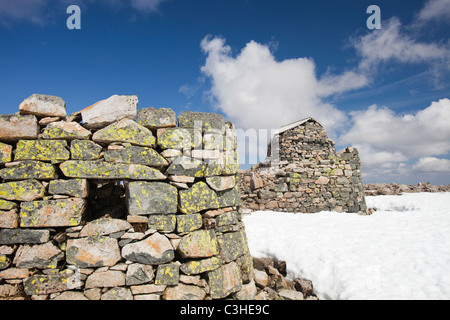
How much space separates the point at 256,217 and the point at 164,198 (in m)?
7.57

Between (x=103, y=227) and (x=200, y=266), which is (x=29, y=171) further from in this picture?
(x=200, y=266)

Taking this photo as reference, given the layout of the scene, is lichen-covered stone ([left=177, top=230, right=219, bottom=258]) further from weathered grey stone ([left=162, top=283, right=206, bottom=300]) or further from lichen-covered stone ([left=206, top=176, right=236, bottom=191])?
lichen-covered stone ([left=206, top=176, right=236, bottom=191])

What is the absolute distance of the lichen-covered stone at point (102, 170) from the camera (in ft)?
12.3

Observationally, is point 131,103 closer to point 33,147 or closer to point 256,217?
point 33,147

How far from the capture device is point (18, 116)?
A: 3.76 meters

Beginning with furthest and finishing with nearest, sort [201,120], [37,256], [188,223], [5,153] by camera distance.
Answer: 1. [201,120]
2. [188,223]
3. [5,153]
4. [37,256]

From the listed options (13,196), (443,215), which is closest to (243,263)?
(13,196)

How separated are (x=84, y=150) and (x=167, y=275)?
2466mm

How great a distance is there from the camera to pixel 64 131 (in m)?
3.82

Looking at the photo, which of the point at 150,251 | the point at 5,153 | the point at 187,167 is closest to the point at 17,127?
the point at 5,153

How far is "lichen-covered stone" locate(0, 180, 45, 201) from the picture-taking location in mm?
3592

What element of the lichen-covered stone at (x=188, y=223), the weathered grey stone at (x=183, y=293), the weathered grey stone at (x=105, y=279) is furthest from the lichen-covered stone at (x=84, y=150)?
the weathered grey stone at (x=183, y=293)

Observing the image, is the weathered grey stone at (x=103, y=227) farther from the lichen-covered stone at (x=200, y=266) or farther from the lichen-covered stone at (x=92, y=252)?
the lichen-covered stone at (x=200, y=266)

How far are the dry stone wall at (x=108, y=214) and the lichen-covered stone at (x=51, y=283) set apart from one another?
14mm
